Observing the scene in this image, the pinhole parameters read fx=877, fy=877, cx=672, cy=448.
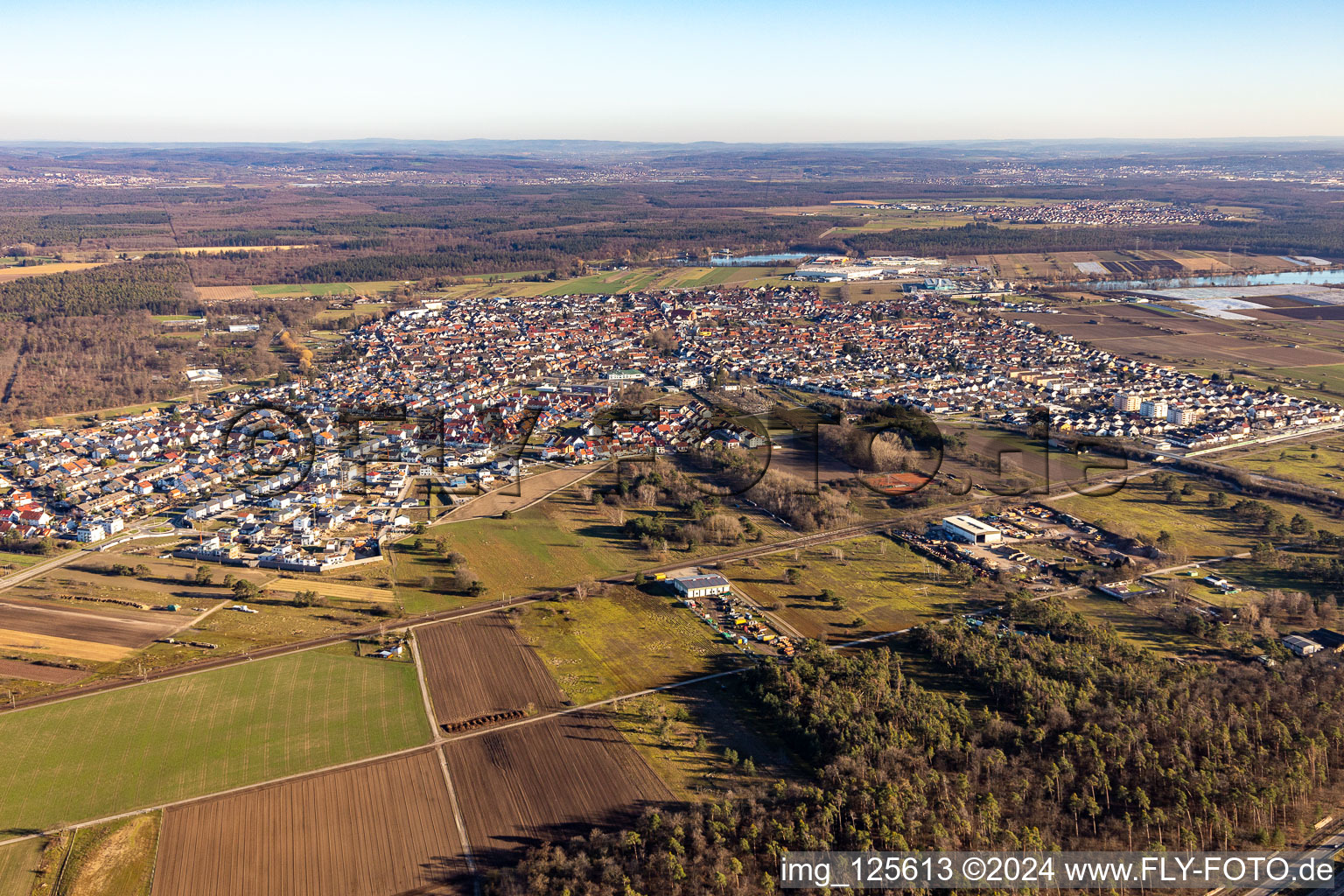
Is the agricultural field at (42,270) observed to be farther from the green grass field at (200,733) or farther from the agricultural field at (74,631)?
the green grass field at (200,733)

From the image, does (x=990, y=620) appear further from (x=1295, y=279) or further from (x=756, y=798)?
(x=1295, y=279)

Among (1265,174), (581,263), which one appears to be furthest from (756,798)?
(1265,174)

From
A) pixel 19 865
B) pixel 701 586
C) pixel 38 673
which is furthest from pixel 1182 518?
pixel 38 673

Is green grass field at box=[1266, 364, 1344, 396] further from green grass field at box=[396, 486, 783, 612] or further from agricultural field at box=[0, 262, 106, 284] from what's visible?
agricultural field at box=[0, 262, 106, 284]

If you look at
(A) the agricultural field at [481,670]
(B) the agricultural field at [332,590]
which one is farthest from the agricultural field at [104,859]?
(B) the agricultural field at [332,590]

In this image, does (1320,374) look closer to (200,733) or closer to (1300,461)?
(1300,461)

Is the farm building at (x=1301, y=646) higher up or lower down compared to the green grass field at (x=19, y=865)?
higher up
